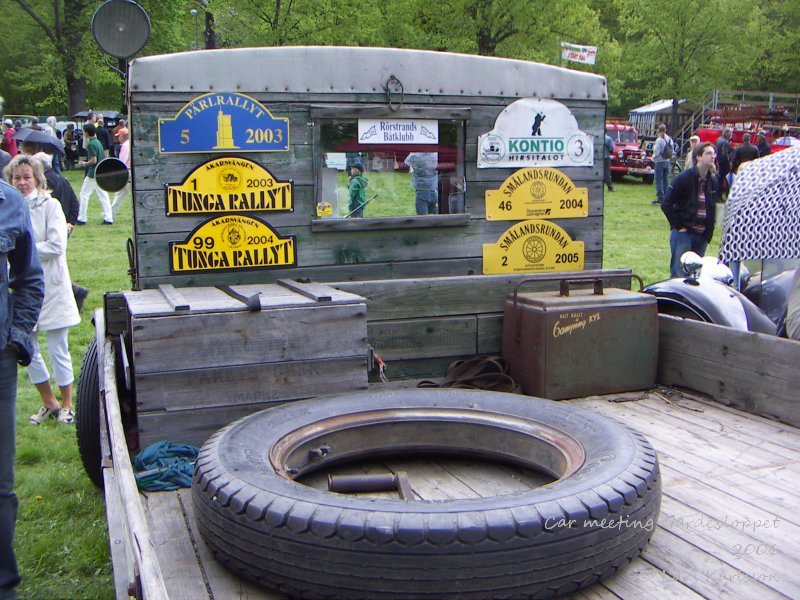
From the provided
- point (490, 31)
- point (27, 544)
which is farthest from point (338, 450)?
point (490, 31)

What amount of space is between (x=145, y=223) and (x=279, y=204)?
2.27ft

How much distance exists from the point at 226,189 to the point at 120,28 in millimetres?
1002

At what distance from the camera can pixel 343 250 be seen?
4547 mm

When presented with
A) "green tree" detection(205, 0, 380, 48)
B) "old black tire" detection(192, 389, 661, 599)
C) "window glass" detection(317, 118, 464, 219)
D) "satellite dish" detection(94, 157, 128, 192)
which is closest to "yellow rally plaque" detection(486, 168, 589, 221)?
"window glass" detection(317, 118, 464, 219)

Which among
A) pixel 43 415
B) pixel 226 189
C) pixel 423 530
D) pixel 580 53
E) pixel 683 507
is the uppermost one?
pixel 580 53

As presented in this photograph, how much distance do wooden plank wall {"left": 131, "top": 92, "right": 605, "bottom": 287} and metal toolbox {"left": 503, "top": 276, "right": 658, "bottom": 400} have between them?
62cm

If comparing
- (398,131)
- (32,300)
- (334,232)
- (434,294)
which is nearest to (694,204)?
(398,131)

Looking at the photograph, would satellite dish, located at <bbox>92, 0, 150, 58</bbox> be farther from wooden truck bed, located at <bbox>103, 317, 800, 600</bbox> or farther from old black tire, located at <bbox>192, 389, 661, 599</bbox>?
old black tire, located at <bbox>192, 389, 661, 599</bbox>

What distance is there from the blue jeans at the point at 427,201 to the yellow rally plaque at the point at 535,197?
0.31 meters

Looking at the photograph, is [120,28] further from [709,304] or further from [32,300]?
[709,304]

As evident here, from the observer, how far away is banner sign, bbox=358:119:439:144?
446 centimetres

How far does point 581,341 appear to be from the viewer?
4102 millimetres

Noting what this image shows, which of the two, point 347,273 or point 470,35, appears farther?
point 470,35

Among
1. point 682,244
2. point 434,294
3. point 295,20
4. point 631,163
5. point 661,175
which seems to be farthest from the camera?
point 631,163
